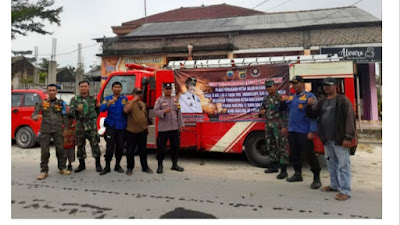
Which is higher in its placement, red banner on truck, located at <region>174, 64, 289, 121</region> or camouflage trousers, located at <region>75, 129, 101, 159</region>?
red banner on truck, located at <region>174, 64, 289, 121</region>

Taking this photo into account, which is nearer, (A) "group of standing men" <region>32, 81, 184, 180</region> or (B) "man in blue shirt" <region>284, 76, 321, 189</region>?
(B) "man in blue shirt" <region>284, 76, 321, 189</region>

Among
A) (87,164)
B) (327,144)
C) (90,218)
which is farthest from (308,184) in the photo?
(87,164)

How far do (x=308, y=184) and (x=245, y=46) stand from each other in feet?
35.0

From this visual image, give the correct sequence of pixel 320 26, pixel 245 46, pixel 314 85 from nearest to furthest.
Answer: pixel 314 85 → pixel 320 26 → pixel 245 46

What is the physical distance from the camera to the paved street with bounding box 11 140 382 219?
363 centimetres

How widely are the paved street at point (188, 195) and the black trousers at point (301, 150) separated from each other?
0.37 meters

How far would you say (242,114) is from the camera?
234 inches

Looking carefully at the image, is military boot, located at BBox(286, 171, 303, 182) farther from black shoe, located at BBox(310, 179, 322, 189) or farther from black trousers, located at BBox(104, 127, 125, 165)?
black trousers, located at BBox(104, 127, 125, 165)

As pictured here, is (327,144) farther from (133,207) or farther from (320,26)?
(320,26)

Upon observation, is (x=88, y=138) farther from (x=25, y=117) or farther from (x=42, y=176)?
(x=25, y=117)

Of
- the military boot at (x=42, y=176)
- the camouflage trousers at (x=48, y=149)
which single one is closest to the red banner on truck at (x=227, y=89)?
the camouflage trousers at (x=48, y=149)

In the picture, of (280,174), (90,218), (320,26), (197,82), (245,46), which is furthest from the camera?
(245,46)

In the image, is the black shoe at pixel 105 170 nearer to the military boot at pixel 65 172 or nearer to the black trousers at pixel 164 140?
the military boot at pixel 65 172

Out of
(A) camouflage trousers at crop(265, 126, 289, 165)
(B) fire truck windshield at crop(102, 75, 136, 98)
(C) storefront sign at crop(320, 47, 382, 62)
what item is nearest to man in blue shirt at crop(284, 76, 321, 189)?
(A) camouflage trousers at crop(265, 126, 289, 165)
